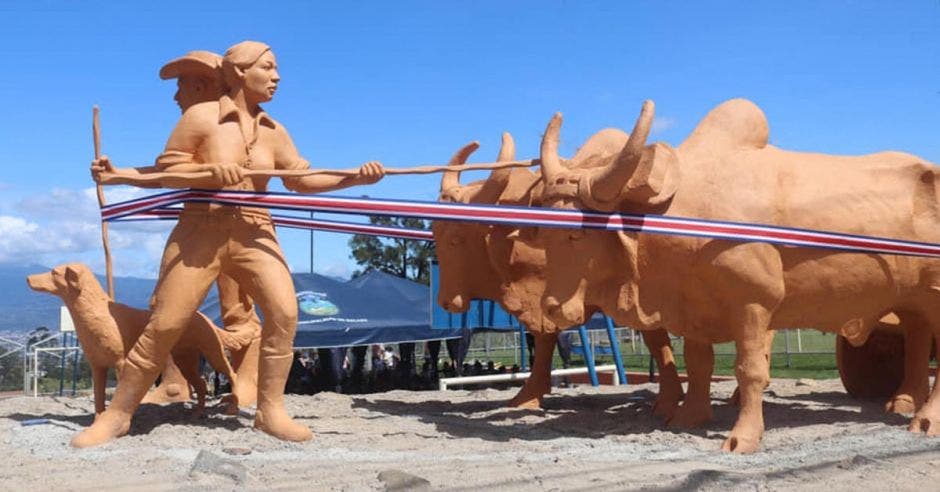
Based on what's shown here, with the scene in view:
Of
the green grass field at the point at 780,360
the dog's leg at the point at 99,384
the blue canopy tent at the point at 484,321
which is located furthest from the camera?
the green grass field at the point at 780,360

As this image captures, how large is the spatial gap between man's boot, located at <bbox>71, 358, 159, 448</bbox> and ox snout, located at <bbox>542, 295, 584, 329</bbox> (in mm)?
2713

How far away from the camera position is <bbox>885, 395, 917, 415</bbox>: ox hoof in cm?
710

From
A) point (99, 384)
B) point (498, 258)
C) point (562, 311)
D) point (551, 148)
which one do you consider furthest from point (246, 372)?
point (551, 148)

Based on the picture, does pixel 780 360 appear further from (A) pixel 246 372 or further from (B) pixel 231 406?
(B) pixel 231 406

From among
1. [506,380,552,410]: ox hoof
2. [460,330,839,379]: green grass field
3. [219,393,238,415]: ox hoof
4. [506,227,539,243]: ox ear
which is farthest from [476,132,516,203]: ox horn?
[460,330,839,379]: green grass field

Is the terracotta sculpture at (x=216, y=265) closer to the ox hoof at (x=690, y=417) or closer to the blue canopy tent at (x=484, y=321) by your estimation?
the ox hoof at (x=690, y=417)

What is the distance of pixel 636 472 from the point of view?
4594mm

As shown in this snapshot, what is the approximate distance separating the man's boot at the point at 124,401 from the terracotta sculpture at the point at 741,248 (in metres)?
2.81

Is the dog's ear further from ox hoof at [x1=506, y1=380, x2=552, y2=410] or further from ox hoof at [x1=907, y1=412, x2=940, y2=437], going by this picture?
ox hoof at [x1=907, y1=412, x2=940, y2=437]

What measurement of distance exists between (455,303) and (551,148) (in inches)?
94.3

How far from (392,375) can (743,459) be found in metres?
9.78

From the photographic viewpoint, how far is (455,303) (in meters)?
8.06

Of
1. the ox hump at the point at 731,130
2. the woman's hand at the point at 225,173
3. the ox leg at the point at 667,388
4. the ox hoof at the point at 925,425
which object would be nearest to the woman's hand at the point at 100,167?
the woman's hand at the point at 225,173

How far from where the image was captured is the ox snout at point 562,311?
18.4 feet
